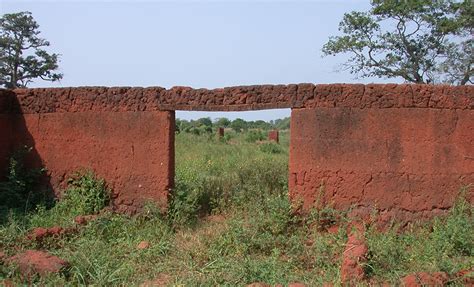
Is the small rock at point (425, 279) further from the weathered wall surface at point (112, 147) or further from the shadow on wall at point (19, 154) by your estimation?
the shadow on wall at point (19, 154)

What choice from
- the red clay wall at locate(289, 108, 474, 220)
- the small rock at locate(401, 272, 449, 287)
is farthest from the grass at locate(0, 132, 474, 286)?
the red clay wall at locate(289, 108, 474, 220)

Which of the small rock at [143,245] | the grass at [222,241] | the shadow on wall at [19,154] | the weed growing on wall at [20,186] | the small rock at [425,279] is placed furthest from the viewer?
the shadow on wall at [19,154]

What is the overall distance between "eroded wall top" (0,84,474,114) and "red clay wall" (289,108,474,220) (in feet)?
0.39

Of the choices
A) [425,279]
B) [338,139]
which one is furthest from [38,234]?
[425,279]

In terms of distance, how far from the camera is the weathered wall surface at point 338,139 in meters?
5.64

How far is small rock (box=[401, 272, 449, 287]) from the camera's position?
3.97 m

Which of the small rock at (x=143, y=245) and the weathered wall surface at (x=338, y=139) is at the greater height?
the weathered wall surface at (x=338, y=139)

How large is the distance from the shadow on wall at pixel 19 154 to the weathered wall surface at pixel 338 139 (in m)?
0.90

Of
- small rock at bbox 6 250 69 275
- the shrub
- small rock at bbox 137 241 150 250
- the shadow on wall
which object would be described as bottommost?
small rock at bbox 137 241 150 250

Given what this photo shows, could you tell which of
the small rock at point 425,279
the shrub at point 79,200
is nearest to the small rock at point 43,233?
the shrub at point 79,200

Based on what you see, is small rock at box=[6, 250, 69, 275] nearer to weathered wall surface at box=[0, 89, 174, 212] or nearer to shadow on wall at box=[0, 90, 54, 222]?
weathered wall surface at box=[0, 89, 174, 212]

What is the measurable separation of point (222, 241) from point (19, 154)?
10.6 ft

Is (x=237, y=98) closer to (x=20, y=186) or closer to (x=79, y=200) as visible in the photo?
(x=79, y=200)

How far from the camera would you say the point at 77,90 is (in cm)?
645
